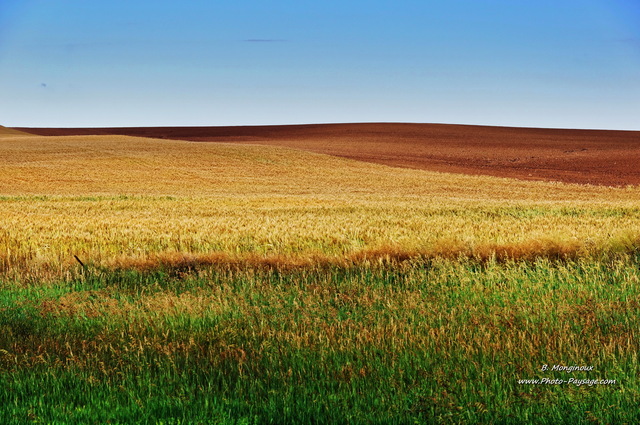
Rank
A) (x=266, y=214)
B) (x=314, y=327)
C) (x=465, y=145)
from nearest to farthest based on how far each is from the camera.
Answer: (x=314, y=327)
(x=266, y=214)
(x=465, y=145)

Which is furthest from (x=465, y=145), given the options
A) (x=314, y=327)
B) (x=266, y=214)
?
(x=314, y=327)

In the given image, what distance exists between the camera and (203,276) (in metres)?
9.97

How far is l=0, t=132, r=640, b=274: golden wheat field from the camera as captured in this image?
12078 millimetres

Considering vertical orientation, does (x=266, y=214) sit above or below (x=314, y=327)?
below

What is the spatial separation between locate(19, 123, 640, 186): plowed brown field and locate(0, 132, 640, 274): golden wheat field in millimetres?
11715

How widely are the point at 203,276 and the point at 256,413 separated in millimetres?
5417

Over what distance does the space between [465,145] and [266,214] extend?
3023 inches

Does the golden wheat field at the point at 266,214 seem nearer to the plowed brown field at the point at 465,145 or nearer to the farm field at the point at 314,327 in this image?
the farm field at the point at 314,327

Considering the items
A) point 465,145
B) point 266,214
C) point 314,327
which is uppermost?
point 465,145

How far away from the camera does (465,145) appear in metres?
94.5

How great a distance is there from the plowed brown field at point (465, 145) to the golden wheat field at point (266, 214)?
11715mm

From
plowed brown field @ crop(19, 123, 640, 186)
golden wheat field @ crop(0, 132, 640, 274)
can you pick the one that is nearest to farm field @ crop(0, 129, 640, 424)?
golden wheat field @ crop(0, 132, 640, 274)

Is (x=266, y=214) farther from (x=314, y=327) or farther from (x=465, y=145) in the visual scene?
(x=465, y=145)

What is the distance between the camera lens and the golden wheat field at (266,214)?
39.6 ft
